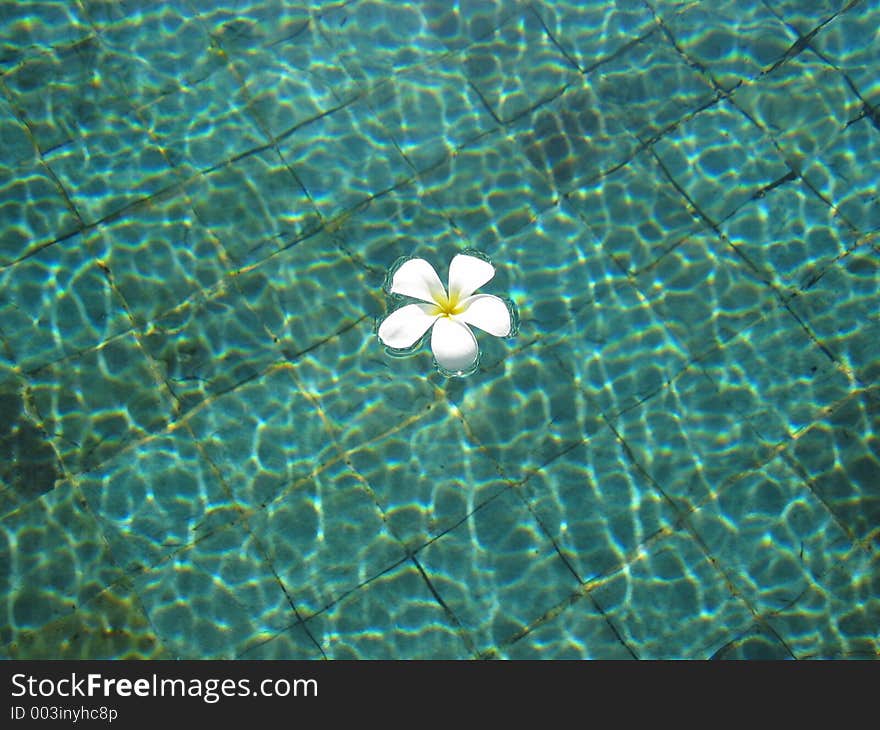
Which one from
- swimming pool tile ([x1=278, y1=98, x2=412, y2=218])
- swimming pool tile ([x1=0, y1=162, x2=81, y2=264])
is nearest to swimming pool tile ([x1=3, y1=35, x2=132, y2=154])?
swimming pool tile ([x1=0, y1=162, x2=81, y2=264])

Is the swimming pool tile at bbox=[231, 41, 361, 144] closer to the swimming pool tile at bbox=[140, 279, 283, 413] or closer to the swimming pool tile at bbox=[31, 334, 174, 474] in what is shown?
the swimming pool tile at bbox=[140, 279, 283, 413]

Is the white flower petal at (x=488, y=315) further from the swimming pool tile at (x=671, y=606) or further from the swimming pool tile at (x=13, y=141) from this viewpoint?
the swimming pool tile at (x=13, y=141)

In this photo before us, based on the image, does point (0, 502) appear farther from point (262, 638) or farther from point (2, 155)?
point (2, 155)

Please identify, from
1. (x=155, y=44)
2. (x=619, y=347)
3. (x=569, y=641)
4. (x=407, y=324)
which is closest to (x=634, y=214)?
(x=619, y=347)

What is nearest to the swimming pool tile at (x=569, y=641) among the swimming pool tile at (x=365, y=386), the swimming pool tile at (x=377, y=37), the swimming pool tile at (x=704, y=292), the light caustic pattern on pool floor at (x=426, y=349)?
the light caustic pattern on pool floor at (x=426, y=349)
